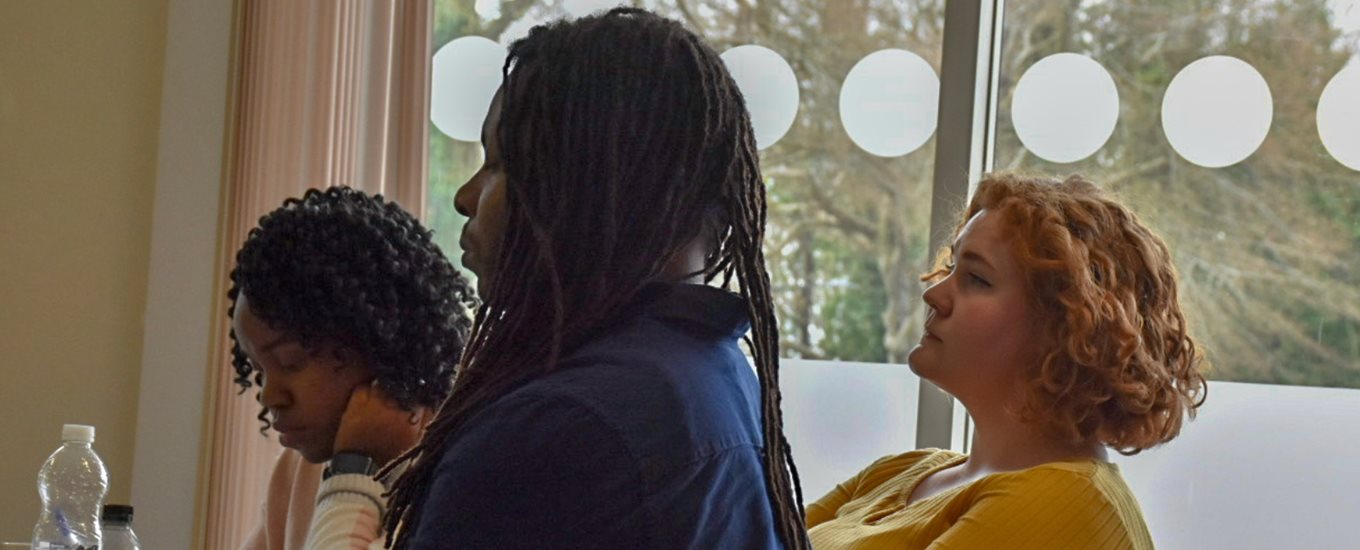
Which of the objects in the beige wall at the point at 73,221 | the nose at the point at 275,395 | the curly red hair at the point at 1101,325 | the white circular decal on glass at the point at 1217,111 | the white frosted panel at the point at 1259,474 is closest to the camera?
the nose at the point at 275,395

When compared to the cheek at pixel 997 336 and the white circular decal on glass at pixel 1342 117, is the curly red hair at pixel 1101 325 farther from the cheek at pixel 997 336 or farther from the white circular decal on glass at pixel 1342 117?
the white circular decal on glass at pixel 1342 117

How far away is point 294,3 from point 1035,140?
5.68 ft

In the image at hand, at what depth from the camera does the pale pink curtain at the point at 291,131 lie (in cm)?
345

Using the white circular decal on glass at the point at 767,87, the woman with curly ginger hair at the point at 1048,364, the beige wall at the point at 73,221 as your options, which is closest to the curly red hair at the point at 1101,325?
the woman with curly ginger hair at the point at 1048,364

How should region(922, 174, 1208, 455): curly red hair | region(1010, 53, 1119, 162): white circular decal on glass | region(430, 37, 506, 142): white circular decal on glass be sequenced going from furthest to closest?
1. region(430, 37, 506, 142): white circular decal on glass
2. region(1010, 53, 1119, 162): white circular decal on glass
3. region(922, 174, 1208, 455): curly red hair

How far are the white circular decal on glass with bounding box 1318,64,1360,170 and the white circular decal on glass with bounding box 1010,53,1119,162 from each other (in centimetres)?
42

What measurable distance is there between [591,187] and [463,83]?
2801 millimetres

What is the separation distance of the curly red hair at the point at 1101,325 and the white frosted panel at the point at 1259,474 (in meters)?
0.87

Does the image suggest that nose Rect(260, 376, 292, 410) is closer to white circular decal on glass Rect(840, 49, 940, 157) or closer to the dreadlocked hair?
the dreadlocked hair

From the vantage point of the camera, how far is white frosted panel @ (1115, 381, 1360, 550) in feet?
9.43

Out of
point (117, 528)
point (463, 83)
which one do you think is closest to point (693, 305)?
point (117, 528)

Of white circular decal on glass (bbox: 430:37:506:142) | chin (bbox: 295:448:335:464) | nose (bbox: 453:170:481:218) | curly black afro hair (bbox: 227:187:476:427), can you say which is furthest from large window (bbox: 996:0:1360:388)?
nose (bbox: 453:170:481:218)

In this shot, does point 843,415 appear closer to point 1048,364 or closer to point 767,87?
point 767,87

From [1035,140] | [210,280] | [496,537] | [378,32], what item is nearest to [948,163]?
[1035,140]
